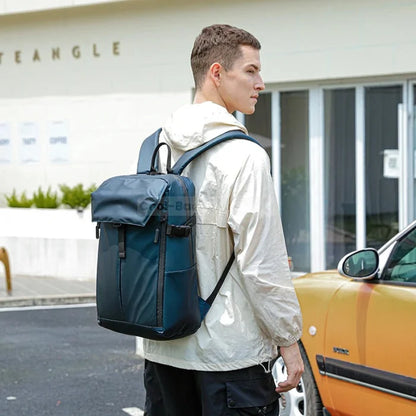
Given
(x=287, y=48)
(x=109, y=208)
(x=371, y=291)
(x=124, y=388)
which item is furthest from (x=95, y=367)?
(x=287, y=48)

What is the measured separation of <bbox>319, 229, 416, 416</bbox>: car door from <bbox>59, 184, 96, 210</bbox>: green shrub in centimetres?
1023

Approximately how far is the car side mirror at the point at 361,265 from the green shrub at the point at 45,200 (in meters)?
10.9

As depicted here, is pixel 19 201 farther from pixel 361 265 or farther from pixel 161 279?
pixel 161 279

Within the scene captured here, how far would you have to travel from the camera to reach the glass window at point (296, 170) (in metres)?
13.6

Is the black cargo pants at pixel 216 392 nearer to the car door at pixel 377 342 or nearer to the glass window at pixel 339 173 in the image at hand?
the car door at pixel 377 342

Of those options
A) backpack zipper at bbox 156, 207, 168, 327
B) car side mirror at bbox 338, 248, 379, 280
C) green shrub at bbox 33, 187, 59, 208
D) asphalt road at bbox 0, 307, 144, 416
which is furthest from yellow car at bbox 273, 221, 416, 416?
green shrub at bbox 33, 187, 59, 208

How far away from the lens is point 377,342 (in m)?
4.60

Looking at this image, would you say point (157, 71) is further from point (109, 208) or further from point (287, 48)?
point (109, 208)

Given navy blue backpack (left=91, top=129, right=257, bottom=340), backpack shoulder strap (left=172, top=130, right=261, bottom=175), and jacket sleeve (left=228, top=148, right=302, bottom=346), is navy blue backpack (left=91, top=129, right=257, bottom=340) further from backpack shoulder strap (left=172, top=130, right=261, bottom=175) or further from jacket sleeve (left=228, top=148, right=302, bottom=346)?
jacket sleeve (left=228, top=148, right=302, bottom=346)

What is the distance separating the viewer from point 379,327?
4586mm

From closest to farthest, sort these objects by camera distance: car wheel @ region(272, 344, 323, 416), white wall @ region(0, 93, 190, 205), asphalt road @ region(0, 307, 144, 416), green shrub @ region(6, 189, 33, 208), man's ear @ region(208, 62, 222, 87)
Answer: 1. man's ear @ region(208, 62, 222, 87)
2. car wheel @ region(272, 344, 323, 416)
3. asphalt road @ region(0, 307, 144, 416)
4. white wall @ region(0, 93, 190, 205)
5. green shrub @ region(6, 189, 33, 208)

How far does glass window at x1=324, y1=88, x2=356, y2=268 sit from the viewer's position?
13211 millimetres

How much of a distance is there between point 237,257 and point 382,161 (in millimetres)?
10082

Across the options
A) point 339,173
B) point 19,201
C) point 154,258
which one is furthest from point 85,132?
point 154,258
